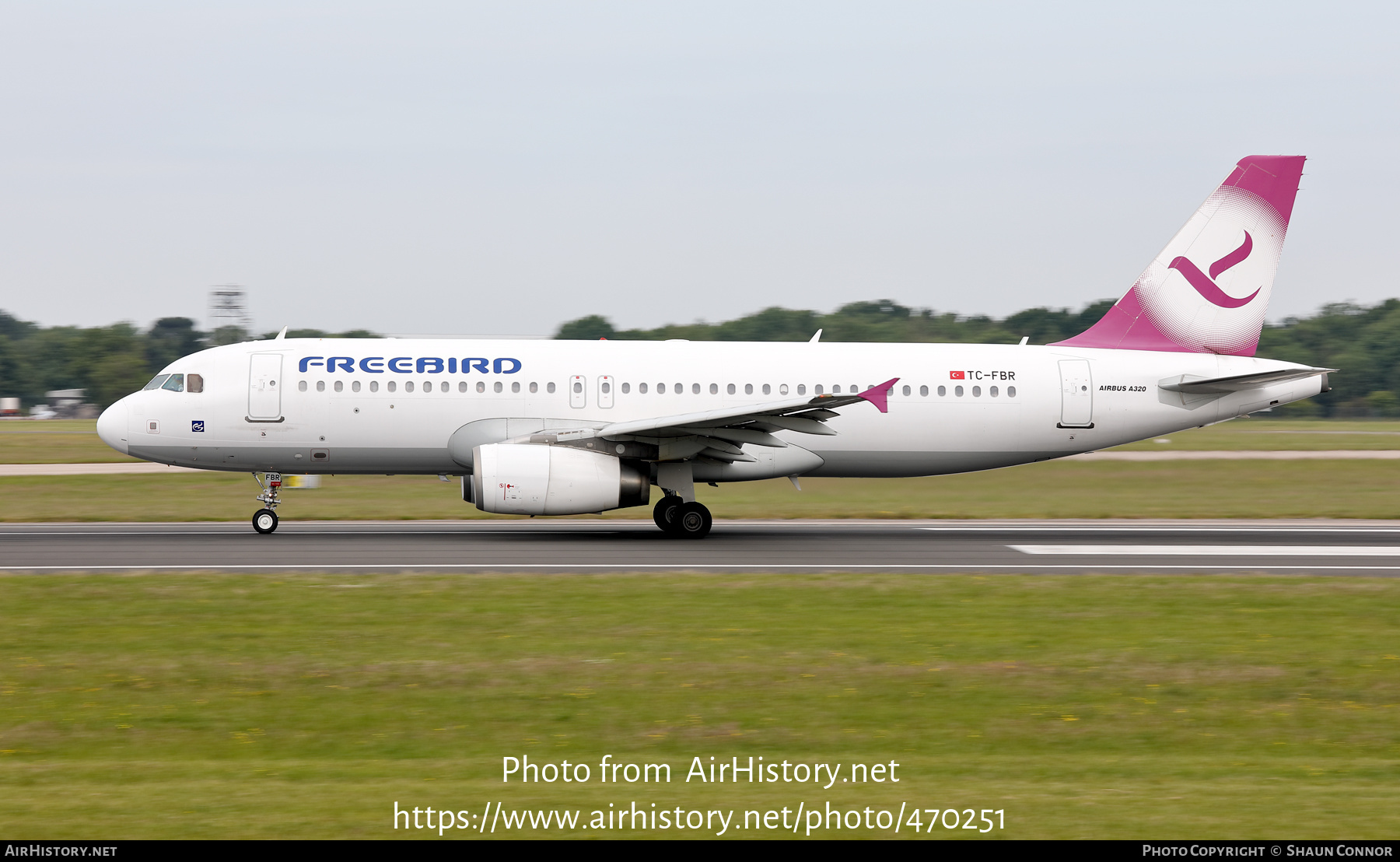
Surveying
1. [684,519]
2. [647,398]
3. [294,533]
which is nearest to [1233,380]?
[684,519]

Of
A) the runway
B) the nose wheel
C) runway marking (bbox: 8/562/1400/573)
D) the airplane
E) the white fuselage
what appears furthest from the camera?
the white fuselage

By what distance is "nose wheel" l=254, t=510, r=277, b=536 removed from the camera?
2192cm

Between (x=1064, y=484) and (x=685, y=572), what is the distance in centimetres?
1838

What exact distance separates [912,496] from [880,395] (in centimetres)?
936

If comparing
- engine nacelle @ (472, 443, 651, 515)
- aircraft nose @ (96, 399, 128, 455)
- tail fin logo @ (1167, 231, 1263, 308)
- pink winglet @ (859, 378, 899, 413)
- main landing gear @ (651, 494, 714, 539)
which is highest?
tail fin logo @ (1167, 231, 1263, 308)

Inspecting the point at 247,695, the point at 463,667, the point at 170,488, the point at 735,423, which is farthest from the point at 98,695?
the point at 170,488

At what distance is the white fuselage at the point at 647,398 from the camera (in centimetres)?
2205

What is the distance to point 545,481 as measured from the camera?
66.5 ft

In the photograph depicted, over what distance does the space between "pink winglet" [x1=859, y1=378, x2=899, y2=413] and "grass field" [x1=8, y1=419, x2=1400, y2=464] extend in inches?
806

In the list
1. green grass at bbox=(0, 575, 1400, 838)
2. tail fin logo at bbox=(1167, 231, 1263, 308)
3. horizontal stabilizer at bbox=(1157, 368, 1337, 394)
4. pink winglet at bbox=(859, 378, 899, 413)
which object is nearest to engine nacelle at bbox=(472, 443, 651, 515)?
pink winglet at bbox=(859, 378, 899, 413)

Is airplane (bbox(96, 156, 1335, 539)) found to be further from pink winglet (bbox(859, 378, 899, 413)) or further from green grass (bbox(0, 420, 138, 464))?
green grass (bbox(0, 420, 138, 464))

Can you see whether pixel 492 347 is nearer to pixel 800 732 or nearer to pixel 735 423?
pixel 735 423

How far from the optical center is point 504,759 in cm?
838

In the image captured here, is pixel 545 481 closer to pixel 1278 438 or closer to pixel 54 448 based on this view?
pixel 54 448
